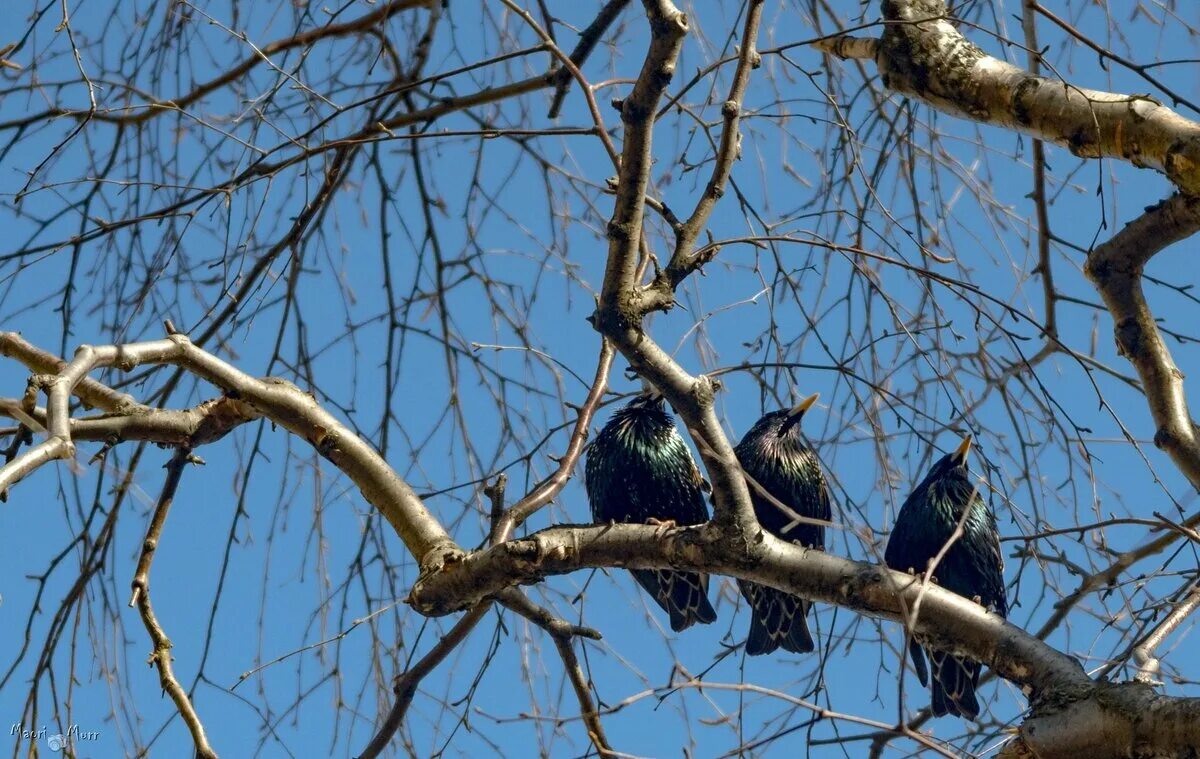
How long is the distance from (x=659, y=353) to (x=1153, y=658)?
3.68 feet

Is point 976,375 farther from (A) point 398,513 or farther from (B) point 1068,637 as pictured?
(A) point 398,513

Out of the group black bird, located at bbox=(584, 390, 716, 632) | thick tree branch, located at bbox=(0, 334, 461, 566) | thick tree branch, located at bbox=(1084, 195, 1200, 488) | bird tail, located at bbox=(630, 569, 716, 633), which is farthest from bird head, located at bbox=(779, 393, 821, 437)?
thick tree branch, located at bbox=(0, 334, 461, 566)

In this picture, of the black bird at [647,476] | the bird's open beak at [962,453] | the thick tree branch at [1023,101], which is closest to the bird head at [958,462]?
the bird's open beak at [962,453]

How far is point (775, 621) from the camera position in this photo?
12.0ft

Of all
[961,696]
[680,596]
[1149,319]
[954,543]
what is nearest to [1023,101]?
[1149,319]

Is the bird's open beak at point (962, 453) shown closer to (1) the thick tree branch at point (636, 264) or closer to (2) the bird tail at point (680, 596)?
(2) the bird tail at point (680, 596)

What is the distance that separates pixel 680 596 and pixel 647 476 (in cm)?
37

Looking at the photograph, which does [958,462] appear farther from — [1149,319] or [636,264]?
[636,264]

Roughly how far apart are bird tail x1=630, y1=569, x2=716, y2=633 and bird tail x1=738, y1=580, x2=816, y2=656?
0.15 metres

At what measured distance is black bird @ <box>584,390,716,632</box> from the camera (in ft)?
13.2

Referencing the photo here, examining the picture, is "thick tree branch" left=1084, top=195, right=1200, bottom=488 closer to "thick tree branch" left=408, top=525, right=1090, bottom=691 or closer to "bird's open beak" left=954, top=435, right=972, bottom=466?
"thick tree branch" left=408, top=525, right=1090, bottom=691

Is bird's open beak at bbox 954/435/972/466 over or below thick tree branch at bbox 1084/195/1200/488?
over

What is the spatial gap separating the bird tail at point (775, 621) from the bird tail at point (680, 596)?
15cm

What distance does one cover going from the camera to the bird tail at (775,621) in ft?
11.6
